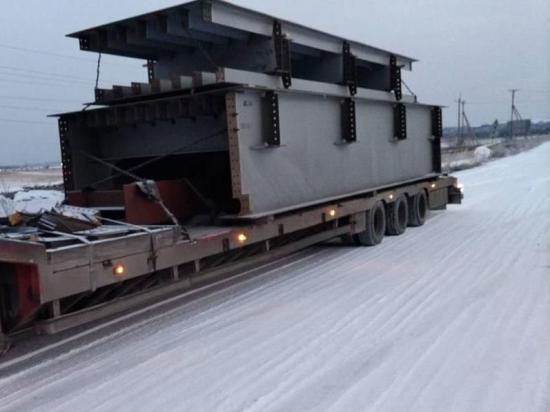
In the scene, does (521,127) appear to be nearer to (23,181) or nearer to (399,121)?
(23,181)

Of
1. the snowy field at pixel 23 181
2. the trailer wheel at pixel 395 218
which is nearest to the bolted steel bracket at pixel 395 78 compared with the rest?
the trailer wheel at pixel 395 218

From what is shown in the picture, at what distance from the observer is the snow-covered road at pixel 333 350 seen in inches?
169

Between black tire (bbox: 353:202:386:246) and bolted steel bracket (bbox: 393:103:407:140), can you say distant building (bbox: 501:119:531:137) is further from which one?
black tire (bbox: 353:202:386:246)

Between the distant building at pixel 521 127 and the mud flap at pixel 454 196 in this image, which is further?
the distant building at pixel 521 127

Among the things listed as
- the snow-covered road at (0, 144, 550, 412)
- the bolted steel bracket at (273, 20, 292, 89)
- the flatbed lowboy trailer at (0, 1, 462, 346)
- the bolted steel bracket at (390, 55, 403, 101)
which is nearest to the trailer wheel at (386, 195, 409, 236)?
the flatbed lowboy trailer at (0, 1, 462, 346)

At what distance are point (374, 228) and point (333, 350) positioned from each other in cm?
621

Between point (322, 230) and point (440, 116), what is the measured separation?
690 cm

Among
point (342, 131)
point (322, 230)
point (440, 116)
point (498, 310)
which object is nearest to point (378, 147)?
point (342, 131)

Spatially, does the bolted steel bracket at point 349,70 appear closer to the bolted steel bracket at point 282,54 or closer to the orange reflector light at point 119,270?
the bolted steel bracket at point 282,54

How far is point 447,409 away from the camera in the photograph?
400cm

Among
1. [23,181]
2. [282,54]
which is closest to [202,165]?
[282,54]

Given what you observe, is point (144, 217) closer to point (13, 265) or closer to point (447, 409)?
point (13, 265)

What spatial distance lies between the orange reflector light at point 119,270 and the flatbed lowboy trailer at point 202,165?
0.04 feet

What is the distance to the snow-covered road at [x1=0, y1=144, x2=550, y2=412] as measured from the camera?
14.1 ft
